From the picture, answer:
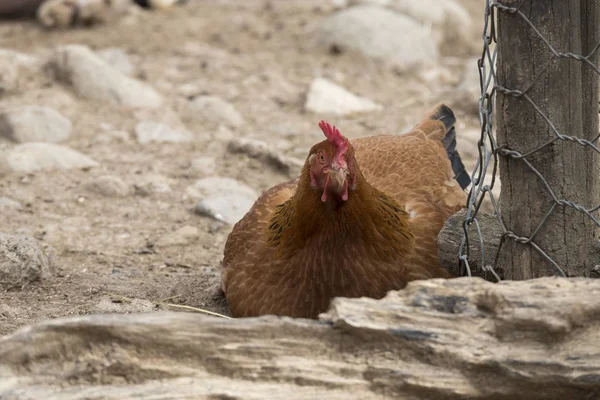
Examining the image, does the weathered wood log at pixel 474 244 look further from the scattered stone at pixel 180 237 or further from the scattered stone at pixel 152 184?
the scattered stone at pixel 152 184

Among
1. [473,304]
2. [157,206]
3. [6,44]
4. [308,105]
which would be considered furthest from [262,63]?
[473,304]

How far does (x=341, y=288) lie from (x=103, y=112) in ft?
12.5

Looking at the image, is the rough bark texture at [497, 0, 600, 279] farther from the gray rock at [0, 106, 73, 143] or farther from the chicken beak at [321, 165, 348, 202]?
the gray rock at [0, 106, 73, 143]

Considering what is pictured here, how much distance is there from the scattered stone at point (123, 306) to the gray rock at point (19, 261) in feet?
1.35

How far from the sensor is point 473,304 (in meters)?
2.26

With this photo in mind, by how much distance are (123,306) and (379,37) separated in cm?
504

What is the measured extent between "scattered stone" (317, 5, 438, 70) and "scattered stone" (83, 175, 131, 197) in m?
3.40

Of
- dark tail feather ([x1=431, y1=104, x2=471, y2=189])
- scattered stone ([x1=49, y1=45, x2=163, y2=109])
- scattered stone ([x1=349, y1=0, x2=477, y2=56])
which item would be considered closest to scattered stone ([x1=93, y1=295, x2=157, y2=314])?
dark tail feather ([x1=431, y1=104, x2=471, y2=189])

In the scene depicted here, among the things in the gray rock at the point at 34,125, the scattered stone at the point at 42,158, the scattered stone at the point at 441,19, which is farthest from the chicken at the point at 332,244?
the scattered stone at the point at 441,19

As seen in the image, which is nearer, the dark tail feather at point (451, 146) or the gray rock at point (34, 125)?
the dark tail feather at point (451, 146)

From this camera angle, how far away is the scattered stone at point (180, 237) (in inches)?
179

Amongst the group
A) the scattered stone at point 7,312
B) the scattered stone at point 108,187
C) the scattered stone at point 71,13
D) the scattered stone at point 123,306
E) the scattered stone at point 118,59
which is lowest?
the scattered stone at point 7,312

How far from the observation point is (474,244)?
9.39 ft

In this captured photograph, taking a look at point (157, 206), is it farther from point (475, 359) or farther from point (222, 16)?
point (222, 16)
